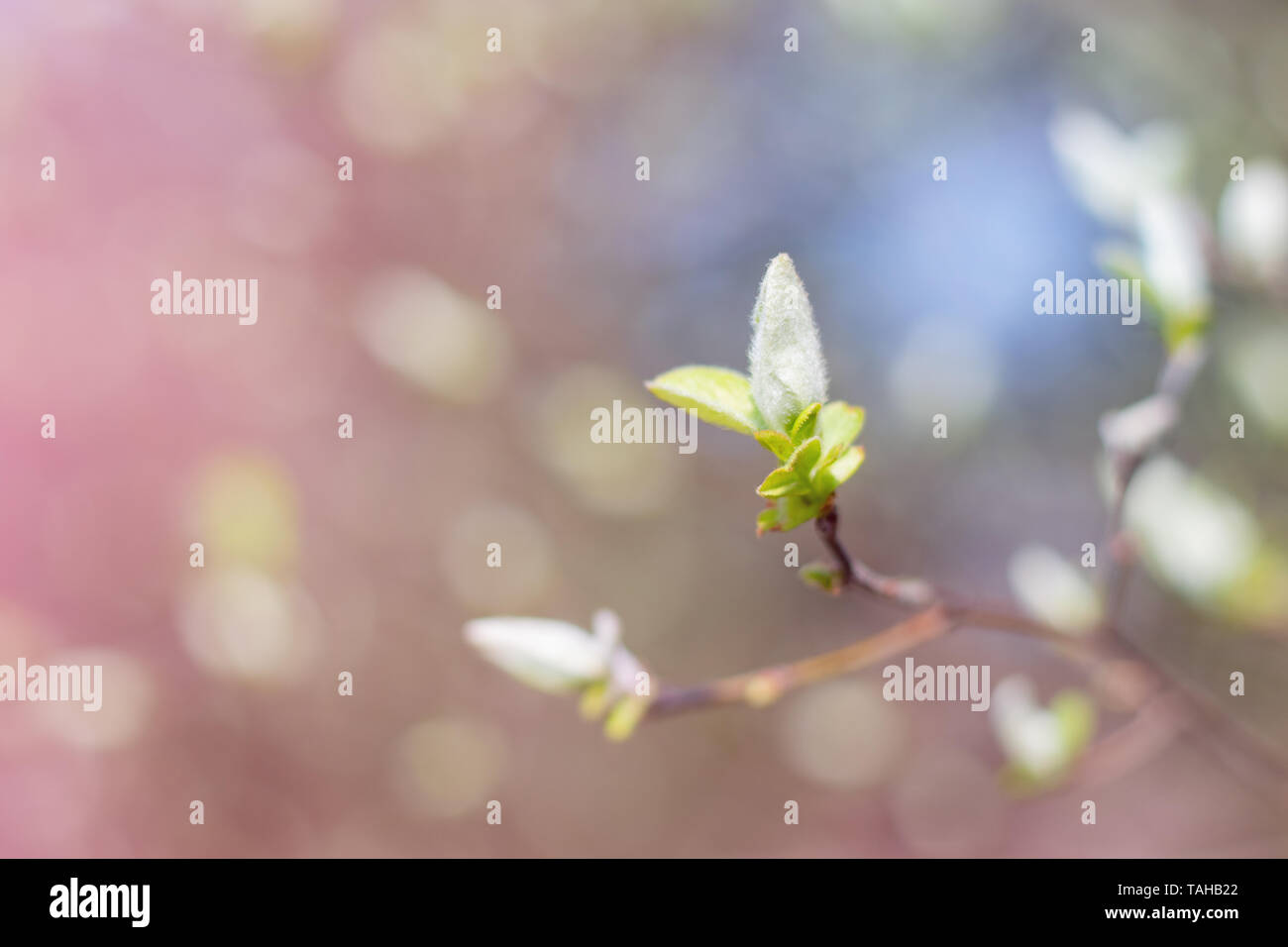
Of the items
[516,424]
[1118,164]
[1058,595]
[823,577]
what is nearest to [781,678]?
[823,577]

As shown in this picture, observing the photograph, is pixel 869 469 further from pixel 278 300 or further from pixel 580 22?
pixel 278 300

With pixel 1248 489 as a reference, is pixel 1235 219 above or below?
above

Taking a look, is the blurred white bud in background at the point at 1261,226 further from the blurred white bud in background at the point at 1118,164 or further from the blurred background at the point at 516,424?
the blurred background at the point at 516,424

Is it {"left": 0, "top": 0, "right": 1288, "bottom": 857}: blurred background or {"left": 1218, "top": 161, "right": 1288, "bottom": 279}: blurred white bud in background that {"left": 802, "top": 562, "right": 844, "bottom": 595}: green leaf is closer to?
{"left": 1218, "top": 161, "right": 1288, "bottom": 279}: blurred white bud in background

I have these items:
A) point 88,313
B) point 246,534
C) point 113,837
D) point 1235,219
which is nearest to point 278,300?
point 88,313

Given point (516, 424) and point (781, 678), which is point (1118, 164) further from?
point (516, 424)

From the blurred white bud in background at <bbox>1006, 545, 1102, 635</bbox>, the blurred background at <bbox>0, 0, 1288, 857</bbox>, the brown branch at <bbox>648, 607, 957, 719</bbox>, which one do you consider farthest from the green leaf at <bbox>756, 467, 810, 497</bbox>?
the blurred background at <bbox>0, 0, 1288, 857</bbox>

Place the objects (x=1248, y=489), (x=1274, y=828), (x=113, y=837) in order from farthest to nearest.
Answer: (x=113, y=837) → (x=1274, y=828) → (x=1248, y=489)
